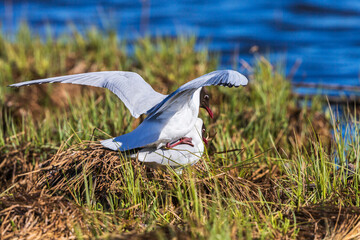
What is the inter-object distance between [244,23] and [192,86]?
8404 mm

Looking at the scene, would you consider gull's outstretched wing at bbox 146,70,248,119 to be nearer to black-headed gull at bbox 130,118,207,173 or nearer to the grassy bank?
black-headed gull at bbox 130,118,207,173

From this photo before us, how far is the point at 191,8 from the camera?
1156cm

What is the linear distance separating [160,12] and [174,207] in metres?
8.96

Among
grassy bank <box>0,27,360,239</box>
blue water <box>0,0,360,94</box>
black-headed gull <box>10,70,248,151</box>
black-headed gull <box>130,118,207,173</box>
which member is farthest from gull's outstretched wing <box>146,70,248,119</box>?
blue water <box>0,0,360,94</box>

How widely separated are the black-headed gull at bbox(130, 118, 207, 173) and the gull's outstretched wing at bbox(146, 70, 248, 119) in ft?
0.59

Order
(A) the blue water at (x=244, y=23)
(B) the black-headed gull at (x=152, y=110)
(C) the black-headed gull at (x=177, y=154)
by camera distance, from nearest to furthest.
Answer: (B) the black-headed gull at (x=152, y=110) → (C) the black-headed gull at (x=177, y=154) → (A) the blue water at (x=244, y=23)

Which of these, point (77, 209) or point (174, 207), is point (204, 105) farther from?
point (77, 209)

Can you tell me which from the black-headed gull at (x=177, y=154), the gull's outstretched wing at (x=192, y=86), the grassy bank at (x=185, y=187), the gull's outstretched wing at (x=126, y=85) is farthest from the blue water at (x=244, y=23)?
the gull's outstretched wing at (x=192, y=86)

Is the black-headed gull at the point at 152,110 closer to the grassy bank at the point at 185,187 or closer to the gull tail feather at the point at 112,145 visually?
the gull tail feather at the point at 112,145

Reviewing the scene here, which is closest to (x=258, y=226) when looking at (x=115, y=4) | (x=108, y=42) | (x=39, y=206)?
(x=39, y=206)

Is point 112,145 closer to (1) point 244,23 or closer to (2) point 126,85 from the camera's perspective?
(2) point 126,85

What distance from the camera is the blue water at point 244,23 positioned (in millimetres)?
8040

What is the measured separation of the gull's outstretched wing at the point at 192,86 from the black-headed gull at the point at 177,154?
7.1 inches

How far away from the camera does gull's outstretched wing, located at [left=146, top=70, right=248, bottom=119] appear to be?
2.25 metres
